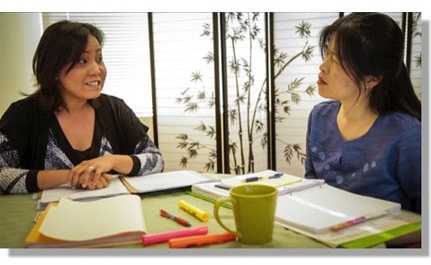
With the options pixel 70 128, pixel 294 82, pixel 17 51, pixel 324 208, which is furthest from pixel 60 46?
pixel 324 208

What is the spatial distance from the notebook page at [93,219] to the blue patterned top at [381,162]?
1.42 feet

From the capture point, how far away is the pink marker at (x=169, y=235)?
676mm

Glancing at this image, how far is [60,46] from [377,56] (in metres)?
0.69

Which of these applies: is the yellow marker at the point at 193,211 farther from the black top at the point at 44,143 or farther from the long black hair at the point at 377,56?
the long black hair at the point at 377,56

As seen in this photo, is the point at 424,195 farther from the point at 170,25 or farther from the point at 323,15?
the point at 170,25

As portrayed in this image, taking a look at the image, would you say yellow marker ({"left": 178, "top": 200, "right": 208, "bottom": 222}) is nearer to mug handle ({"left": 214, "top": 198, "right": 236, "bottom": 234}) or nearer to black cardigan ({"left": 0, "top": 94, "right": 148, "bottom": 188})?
mug handle ({"left": 214, "top": 198, "right": 236, "bottom": 234})

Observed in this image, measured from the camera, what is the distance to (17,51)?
1.01 m

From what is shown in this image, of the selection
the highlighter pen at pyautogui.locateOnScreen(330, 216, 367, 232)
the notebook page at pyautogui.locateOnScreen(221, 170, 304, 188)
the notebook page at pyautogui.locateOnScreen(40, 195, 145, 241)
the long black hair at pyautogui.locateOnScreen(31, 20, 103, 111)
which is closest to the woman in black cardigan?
the long black hair at pyautogui.locateOnScreen(31, 20, 103, 111)

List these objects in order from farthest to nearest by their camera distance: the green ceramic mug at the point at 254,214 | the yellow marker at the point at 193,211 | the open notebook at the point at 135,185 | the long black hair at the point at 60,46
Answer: the long black hair at the point at 60,46, the open notebook at the point at 135,185, the yellow marker at the point at 193,211, the green ceramic mug at the point at 254,214

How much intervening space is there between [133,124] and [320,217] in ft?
1.99

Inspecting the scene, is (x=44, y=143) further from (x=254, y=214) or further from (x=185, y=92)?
(x=254, y=214)

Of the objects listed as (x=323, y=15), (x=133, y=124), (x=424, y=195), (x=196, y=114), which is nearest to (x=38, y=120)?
(x=133, y=124)

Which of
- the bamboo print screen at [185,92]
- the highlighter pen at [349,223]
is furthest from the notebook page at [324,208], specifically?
the bamboo print screen at [185,92]

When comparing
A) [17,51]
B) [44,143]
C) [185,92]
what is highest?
[17,51]
